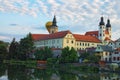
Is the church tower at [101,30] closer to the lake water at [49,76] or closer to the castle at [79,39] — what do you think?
the castle at [79,39]

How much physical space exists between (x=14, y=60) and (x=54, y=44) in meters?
23.7

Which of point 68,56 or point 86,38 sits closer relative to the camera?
point 68,56

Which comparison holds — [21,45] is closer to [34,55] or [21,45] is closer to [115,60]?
[34,55]

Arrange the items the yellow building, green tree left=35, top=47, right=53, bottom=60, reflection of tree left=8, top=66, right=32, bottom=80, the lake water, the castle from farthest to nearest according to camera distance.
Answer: the castle < the yellow building < green tree left=35, top=47, right=53, bottom=60 < the lake water < reflection of tree left=8, top=66, right=32, bottom=80

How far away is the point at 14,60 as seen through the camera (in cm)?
8912

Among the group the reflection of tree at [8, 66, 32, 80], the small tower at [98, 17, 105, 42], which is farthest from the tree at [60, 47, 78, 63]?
the small tower at [98, 17, 105, 42]

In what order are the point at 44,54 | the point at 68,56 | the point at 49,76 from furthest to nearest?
the point at 44,54, the point at 68,56, the point at 49,76

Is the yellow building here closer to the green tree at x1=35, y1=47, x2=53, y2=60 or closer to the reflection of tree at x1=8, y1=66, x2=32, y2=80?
the green tree at x1=35, y1=47, x2=53, y2=60

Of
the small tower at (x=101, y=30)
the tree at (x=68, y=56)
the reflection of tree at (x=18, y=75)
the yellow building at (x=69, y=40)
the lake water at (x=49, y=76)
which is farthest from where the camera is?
the small tower at (x=101, y=30)

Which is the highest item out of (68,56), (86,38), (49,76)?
(86,38)

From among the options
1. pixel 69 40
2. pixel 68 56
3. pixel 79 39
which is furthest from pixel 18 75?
pixel 79 39

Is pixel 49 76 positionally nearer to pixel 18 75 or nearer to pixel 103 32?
pixel 18 75

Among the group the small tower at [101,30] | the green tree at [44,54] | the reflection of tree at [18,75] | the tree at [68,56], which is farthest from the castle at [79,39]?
the reflection of tree at [18,75]

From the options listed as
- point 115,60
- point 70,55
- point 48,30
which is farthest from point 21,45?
point 48,30
